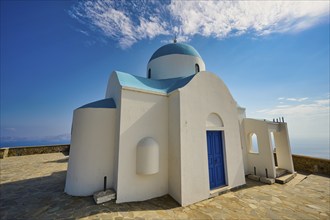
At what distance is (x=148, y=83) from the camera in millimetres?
7359

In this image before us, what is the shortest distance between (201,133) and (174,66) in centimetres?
541

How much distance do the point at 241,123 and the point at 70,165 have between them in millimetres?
10245

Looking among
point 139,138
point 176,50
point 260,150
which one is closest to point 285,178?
point 260,150

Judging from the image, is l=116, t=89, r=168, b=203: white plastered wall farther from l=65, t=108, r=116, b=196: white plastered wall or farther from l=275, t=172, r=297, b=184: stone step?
l=275, t=172, r=297, b=184: stone step

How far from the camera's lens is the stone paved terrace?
14.3 feet

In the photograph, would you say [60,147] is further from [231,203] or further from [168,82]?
[231,203]

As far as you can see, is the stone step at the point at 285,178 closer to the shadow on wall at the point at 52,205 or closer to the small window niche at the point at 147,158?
the shadow on wall at the point at 52,205

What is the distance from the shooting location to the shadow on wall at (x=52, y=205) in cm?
430

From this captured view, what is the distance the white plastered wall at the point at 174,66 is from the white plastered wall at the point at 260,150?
5456 mm

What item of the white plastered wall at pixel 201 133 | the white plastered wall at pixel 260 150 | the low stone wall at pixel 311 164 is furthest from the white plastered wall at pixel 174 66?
the low stone wall at pixel 311 164

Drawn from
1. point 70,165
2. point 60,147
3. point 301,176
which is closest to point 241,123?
point 301,176

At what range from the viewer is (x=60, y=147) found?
54.6 ft

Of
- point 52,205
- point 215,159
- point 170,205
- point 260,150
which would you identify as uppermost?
point 260,150

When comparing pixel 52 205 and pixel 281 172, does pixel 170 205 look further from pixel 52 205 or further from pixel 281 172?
pixel 281 172
